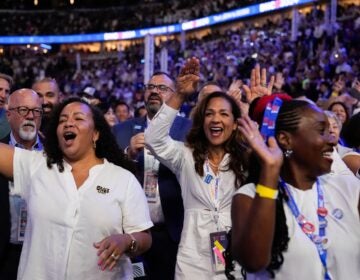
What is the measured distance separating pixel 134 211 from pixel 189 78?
963mm

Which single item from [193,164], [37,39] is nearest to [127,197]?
[193,164]

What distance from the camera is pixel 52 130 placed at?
122 inches

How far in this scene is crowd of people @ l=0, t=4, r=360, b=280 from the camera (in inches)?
85.1

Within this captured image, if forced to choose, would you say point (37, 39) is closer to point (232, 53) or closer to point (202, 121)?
point (232, 53)

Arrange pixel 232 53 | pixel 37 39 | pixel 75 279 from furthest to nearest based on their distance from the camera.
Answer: pixel 37 39, pixel 232 53, pixel 75 279

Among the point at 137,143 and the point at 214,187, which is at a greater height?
the point at 137,143

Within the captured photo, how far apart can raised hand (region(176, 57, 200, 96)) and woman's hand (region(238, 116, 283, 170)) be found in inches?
53.6

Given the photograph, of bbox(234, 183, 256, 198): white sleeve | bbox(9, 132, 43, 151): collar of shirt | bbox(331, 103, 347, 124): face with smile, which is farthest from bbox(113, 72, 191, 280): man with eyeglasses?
bbox(331, 103, 347, 124): face with smile

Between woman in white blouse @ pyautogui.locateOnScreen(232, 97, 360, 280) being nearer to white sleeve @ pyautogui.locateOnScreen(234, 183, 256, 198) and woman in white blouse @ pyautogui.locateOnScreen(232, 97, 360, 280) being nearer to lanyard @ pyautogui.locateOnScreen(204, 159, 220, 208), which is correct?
white sleeve @ pyautogui.locateOnScreen(234, 183, 256, 198)

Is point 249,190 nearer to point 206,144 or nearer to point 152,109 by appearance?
point 206,144

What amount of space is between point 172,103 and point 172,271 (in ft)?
4.32

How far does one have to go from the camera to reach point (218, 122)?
11.5 feet

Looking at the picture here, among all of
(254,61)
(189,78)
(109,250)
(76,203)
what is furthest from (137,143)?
(254,61)

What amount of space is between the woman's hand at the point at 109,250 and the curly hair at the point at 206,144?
0.88 meters
